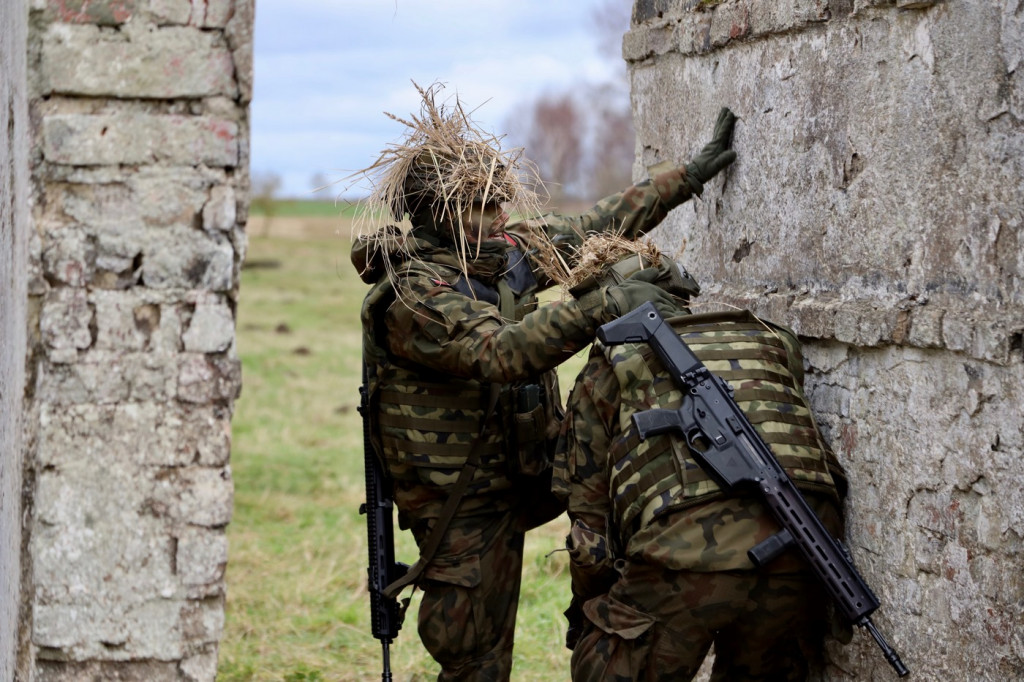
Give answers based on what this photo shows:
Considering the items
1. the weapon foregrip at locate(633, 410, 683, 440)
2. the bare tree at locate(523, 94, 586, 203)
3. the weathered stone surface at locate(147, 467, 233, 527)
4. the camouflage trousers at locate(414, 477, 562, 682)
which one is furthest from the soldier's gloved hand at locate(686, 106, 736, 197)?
→ the bare tree at locate(523, 94, 586, 203)

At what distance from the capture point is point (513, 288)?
402cm

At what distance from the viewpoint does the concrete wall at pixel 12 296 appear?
2.93m

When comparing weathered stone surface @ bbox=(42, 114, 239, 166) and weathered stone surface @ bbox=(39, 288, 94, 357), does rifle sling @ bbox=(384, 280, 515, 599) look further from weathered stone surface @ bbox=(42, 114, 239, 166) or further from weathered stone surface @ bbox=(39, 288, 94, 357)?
weathered stone surface @ bbox=(39, 288, 94, 357)

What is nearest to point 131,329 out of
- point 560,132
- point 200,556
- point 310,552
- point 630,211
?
point 200,556

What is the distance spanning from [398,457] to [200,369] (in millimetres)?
1124

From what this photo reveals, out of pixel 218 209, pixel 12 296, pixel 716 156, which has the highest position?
pixel 716 156

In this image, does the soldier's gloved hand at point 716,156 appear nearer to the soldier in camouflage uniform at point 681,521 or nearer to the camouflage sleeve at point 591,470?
the soldier in camouflage uniform at point 681,521

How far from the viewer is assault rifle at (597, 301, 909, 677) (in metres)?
2.97

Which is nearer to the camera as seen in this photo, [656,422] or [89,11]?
[89,11]

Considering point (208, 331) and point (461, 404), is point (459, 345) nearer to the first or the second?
point (461, 404)

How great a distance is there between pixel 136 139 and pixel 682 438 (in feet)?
5.25

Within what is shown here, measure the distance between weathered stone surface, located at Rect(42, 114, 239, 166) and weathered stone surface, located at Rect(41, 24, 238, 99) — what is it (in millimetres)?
66

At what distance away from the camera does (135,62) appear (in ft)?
9.41

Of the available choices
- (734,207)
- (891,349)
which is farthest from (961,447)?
(734,207)
